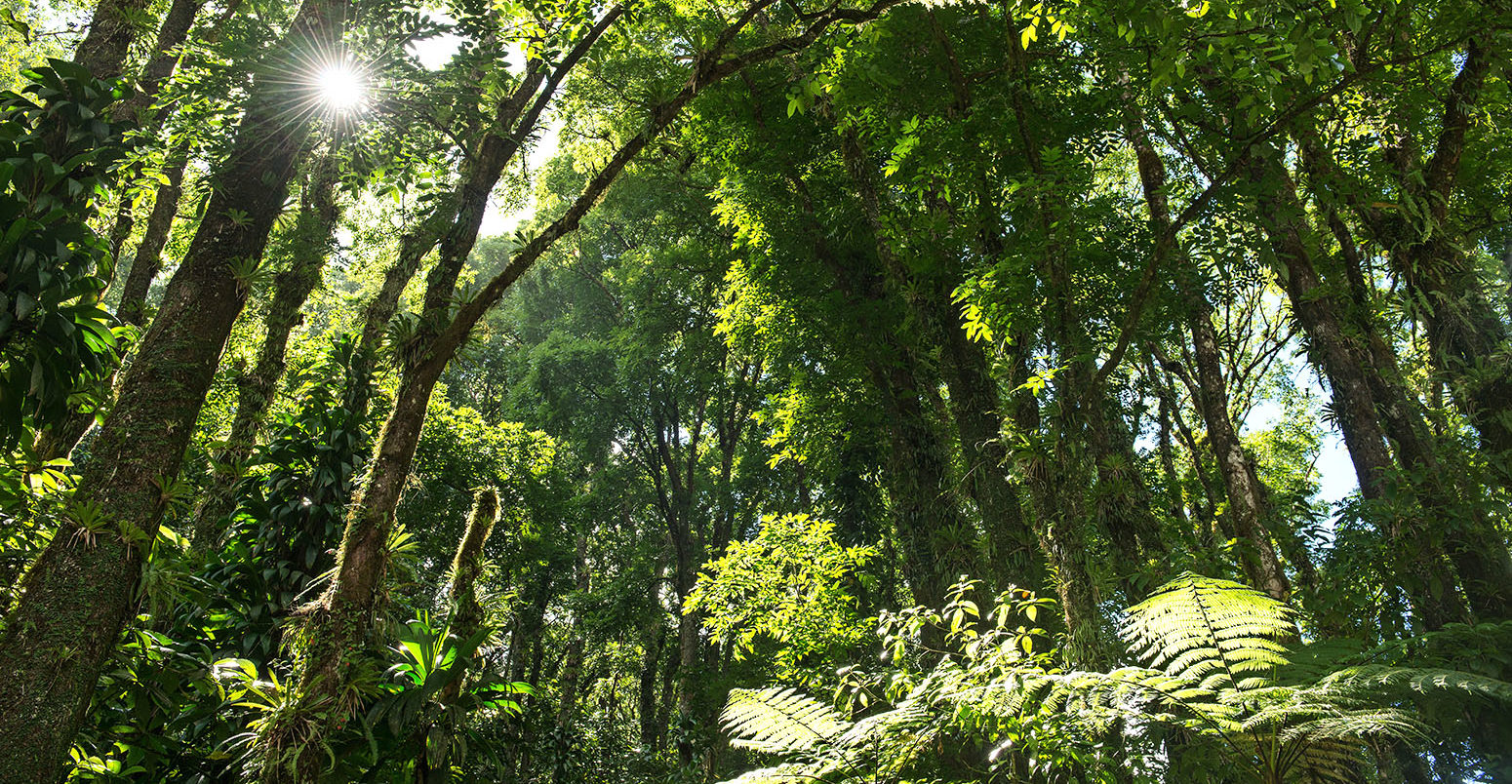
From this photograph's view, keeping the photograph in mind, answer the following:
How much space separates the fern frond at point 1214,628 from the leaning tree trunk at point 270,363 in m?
6.64

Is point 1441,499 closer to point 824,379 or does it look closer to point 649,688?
point 824,379

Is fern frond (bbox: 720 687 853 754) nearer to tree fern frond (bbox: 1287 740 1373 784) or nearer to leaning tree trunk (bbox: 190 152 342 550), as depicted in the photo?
tree fern frond (bbox: 1287 740 1373 784)

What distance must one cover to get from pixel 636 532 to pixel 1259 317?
1546 cm

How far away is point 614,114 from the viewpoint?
11500 mm

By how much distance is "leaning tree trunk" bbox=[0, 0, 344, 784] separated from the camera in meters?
3.42

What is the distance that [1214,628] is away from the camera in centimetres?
293

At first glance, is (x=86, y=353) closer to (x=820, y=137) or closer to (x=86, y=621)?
(x=86, y=621)

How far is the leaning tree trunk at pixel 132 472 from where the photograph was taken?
134 inches

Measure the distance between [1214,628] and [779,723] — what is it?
180cm

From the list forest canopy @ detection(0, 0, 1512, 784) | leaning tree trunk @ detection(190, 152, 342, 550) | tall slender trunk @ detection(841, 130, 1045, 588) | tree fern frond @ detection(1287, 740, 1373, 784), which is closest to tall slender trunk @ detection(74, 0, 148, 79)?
forest canopy @ detection(0, 0, 1512, 784)

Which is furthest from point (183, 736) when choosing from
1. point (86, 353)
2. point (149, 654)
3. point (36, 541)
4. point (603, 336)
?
point (603, 336)

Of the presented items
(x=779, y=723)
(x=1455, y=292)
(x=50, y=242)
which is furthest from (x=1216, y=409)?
(x=50, y=242)

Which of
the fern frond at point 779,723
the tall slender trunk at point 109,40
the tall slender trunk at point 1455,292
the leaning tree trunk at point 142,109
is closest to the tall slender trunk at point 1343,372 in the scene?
the tall slender trunk at point 1455,292

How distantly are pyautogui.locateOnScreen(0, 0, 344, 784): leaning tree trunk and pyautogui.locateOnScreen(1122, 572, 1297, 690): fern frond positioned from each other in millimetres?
4596
